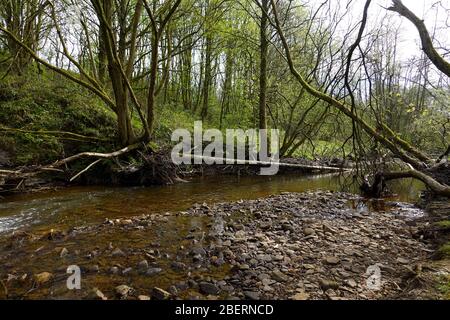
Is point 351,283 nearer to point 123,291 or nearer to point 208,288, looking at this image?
point 208,288

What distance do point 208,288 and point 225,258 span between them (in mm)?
661

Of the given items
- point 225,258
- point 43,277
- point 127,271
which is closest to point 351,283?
point 225,258

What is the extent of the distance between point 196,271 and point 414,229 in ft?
11.7

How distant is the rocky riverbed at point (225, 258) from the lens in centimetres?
265

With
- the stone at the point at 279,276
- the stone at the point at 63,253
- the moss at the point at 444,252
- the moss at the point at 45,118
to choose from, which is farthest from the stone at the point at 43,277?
the moss at the point at 45,118

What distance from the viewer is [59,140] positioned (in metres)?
8.37

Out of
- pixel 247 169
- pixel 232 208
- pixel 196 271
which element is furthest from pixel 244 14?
pixel 196 271

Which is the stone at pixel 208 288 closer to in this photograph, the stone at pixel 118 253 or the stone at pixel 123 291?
the stone at pixel 123 291

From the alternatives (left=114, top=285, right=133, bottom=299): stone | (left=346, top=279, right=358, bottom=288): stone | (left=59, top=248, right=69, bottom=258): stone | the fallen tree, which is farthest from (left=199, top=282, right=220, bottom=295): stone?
the fallen tree

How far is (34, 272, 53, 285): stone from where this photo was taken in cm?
274

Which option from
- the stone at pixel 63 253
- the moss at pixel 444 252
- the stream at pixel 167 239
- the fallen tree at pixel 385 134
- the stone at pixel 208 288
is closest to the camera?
the stone at pixel 208 288

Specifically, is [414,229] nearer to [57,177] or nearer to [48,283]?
[48,283]

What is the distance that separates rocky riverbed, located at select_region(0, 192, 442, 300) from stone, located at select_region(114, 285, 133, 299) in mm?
11

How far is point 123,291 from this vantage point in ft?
8.43
